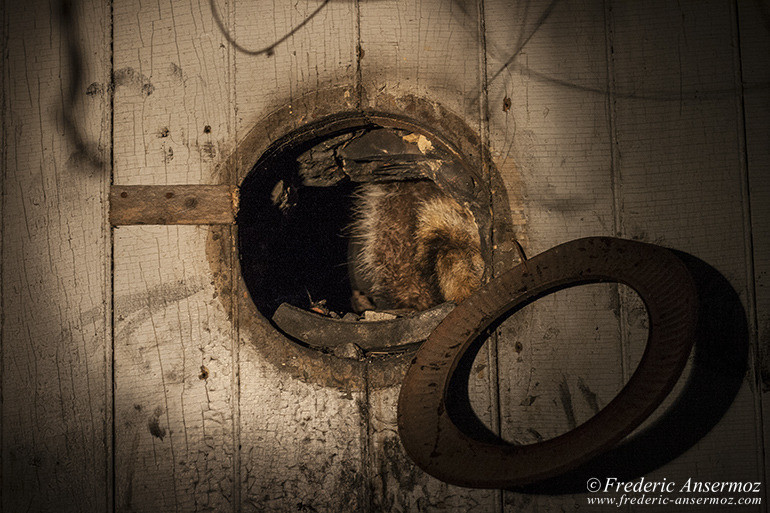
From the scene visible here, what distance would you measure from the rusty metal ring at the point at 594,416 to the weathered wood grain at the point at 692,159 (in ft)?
0.69

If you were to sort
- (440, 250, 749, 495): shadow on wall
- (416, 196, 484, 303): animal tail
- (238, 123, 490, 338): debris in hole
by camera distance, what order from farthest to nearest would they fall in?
(416, 196, 484, 303): animal tail
(238, 123, 490, 338): debris in hole
(440, 250, 749, 495): shadow on wall

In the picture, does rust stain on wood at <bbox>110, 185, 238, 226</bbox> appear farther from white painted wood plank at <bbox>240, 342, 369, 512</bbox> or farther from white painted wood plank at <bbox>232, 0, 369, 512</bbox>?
white painted wood plank at <bbox>240, 342, 369, 512</bbox>

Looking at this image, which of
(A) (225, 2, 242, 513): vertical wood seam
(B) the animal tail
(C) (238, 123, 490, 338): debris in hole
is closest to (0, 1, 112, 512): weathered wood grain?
(A) (225, 2, 242, 513): vertical wood seam

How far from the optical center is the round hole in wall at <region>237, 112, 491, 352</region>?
1.47 m

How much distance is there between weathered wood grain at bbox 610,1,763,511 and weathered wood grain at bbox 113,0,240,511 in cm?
110

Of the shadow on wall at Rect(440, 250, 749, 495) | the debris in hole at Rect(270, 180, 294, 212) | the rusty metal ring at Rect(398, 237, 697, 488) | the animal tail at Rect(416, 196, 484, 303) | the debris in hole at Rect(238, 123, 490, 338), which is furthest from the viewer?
Result: the animal tail at Rect(416, 196, 484, 303)

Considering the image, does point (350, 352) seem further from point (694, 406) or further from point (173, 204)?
point (694, 406)

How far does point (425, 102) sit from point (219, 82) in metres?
0.58

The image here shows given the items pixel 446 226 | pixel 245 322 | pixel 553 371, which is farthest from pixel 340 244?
pixel 553 371

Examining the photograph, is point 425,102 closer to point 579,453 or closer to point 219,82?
point 219,82

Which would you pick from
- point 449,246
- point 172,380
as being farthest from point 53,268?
point 449,246

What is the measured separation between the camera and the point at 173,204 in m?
1.45

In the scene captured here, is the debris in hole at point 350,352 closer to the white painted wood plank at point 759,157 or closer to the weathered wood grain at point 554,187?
the weathered wood grain at point 554,187

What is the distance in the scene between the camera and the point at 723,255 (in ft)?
→ 4.63
